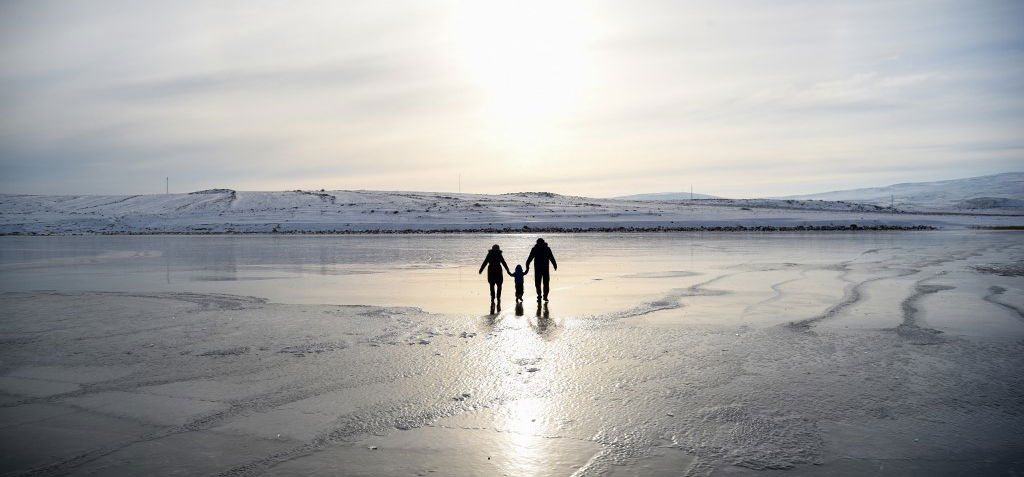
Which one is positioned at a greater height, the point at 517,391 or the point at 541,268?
the point at 541,268

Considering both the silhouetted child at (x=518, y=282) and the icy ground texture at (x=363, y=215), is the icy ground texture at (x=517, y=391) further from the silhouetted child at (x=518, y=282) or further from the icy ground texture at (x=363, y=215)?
the icy ground texture at (x=363, y=215)

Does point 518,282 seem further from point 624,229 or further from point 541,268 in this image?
point 624,229

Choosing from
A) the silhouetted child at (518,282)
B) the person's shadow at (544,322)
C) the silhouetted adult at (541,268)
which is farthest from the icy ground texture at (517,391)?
the silhouetted child at (518,282)

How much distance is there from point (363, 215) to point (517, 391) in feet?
268

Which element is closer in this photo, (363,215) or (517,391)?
(517,391)

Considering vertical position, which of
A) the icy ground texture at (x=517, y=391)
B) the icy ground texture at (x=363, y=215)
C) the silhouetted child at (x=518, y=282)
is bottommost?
the icy ground texture at (x=517, y=391)

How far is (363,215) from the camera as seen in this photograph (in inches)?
3401

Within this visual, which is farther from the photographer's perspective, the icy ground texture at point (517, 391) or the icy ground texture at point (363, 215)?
the icy ground texture at point (363, 215)

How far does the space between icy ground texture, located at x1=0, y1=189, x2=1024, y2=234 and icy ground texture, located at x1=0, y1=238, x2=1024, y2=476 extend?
201 ft

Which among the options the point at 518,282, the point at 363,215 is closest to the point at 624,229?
the point at 363,215

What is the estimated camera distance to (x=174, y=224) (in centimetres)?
8262

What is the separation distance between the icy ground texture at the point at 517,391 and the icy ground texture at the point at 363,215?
61.2 m

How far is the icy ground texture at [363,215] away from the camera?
75.3 metres

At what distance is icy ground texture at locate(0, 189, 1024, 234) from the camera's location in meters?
75.3
